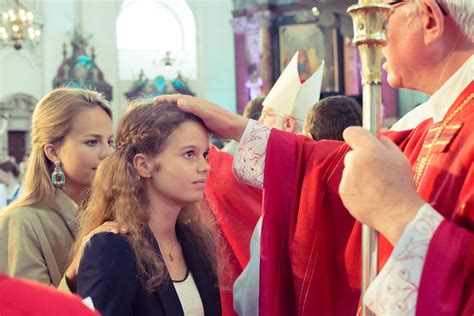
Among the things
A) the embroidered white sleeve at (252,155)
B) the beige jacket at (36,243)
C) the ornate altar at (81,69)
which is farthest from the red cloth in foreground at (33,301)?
the ornate altar at (81,69)

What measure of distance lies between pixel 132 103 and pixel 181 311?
0.65 meters

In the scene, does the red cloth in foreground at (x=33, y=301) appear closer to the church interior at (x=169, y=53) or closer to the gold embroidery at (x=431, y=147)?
the gold embroidery at (x=431, y=147)

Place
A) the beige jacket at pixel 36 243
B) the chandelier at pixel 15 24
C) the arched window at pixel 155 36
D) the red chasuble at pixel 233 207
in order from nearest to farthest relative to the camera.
Result: 1. the beige jacket at pixel 36 243
2. the red chasuble at pixel 233 207
3. the chandelier at pixel 15 24
4. the arched window at pixel 155 36

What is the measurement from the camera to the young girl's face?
1990 mm

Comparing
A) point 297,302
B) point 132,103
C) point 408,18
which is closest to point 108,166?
point 132,103

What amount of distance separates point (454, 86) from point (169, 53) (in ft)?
58.3

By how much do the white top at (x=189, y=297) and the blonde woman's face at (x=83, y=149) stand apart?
663 mm

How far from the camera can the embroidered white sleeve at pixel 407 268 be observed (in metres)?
1.31

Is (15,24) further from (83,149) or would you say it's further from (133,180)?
(133,180)

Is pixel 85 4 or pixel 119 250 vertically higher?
pixel 85 4

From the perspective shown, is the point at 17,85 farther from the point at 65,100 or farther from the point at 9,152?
the point at 65,100

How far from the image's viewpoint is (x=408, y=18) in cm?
160

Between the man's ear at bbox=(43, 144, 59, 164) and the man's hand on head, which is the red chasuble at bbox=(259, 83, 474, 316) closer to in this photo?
the man's hand on head

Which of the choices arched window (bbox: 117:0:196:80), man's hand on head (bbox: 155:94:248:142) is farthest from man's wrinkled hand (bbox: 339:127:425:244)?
arched window (bbox: 117:0:196:80)
